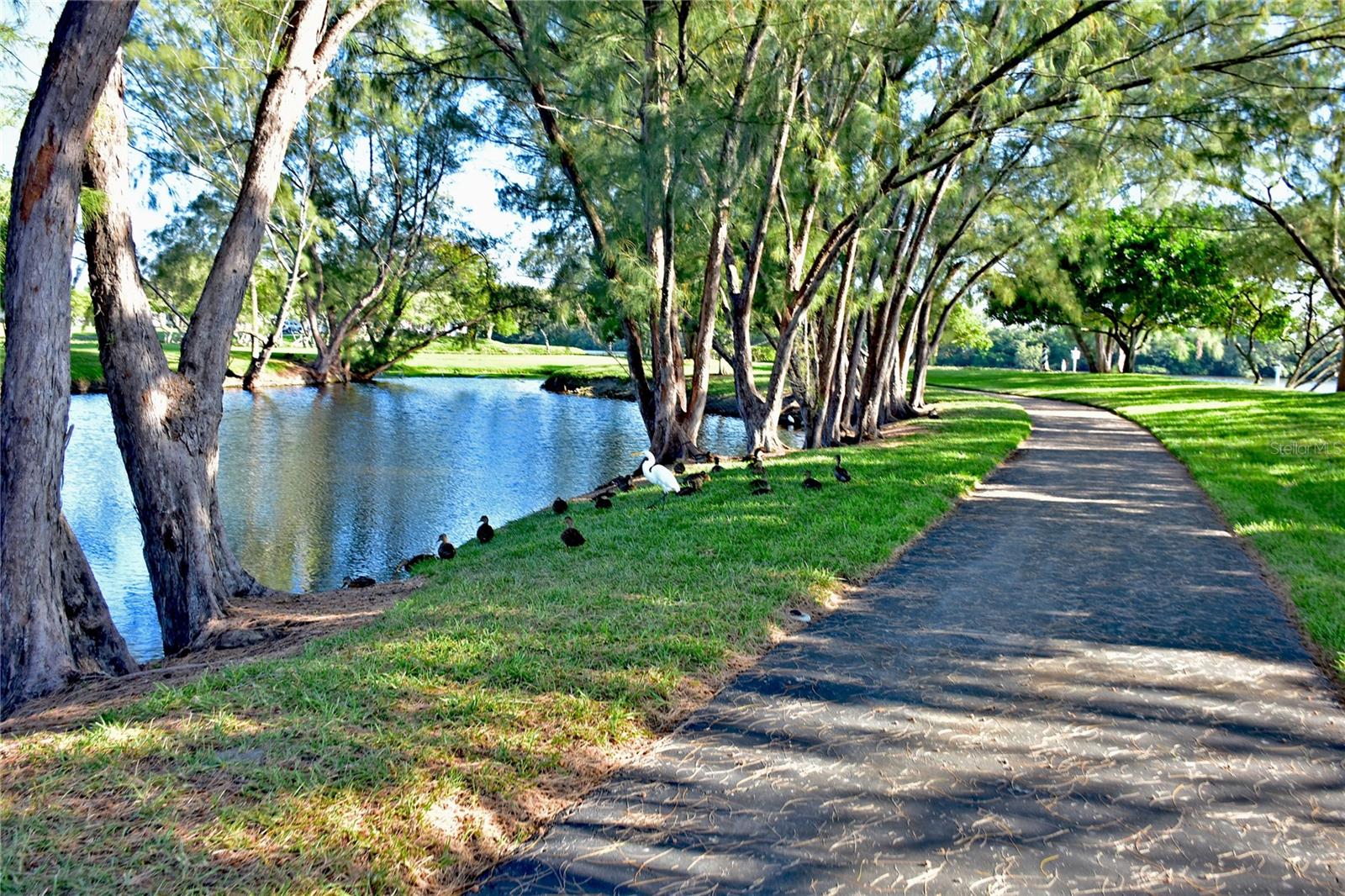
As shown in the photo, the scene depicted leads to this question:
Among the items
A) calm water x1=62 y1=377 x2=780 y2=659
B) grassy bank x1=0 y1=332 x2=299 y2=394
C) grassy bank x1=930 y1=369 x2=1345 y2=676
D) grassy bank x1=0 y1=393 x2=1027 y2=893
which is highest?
grassy bank x1=0 y1=332 x2=299 y2=394

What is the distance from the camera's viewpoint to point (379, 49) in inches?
535

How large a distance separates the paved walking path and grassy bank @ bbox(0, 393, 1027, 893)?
0.31m

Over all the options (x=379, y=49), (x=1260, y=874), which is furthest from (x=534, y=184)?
(x=1260, y=874)

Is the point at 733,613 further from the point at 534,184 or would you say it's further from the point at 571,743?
the point at 534,184

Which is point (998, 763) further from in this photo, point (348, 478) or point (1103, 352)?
point (1103, 352)

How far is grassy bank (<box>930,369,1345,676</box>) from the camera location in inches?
259

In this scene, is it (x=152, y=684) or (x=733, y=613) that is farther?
(x=733, y=613)

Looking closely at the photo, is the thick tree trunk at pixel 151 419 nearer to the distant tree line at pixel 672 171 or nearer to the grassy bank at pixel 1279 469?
the distant tree line at pixel 672 171

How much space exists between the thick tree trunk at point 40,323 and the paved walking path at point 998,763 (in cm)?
379

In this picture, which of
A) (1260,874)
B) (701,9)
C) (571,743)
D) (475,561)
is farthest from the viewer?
(701,9)

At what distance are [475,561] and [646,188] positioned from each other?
6284 millimetres

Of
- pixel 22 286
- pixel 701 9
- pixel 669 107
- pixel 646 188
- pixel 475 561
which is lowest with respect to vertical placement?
pixel 475 561

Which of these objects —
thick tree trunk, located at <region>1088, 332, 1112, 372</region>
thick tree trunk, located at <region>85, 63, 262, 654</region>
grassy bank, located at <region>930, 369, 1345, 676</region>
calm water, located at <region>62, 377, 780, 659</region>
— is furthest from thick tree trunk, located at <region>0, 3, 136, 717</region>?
thick tree trunk, located at <region>1088, 332, 1112, 372</region>

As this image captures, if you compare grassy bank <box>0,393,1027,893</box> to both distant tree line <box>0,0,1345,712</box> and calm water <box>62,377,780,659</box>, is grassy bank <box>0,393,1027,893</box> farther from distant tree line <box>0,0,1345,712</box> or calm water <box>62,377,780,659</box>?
calm water <box>62,377,780,659</box>
